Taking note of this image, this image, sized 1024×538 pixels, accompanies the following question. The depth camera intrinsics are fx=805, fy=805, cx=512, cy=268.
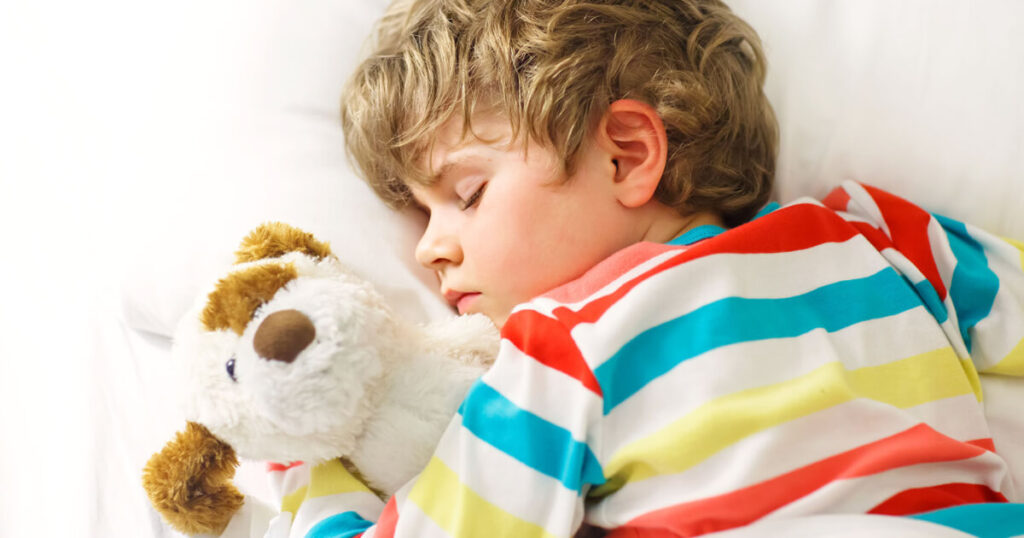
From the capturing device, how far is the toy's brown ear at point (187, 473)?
68cm

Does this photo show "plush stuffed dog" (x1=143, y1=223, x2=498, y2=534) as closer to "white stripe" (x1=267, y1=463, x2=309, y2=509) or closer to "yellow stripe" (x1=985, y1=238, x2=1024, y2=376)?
"white stripe" (x1=267, y1=463, x2=309, y2=509)

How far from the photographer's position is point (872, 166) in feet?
3.30

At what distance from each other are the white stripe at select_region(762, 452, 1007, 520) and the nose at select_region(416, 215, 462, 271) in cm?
41

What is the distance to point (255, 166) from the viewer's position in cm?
100

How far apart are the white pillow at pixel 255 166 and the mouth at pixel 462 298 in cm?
1

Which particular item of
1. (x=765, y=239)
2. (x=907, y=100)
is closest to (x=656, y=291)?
(x=765, y=239)

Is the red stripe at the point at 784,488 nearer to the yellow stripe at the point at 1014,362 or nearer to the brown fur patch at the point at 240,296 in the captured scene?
the yellow stripe at the point at 1014,362

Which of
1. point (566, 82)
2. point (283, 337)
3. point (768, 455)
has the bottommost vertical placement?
point (768, 455)

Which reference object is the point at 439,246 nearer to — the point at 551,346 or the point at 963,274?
the point at 551,346

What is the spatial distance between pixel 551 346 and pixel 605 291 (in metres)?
0.09

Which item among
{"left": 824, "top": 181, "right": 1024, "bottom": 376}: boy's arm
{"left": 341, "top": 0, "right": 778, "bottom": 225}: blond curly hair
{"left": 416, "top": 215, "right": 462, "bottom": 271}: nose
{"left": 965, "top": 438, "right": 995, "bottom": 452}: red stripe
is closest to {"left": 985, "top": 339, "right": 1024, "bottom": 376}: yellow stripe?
{"left": 824, "top": 181, "right": 1024, "bottom": 376}: boy's arm

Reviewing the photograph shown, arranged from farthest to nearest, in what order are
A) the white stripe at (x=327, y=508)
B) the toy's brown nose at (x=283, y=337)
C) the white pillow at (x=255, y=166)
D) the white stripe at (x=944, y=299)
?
1. the white pillow at (x=255, y=166)
2. the white stripe at (x=944, y=299)
3. the white stripe at (x=327, y=508)
4. the toy's brown nose at (x=283, y=337)

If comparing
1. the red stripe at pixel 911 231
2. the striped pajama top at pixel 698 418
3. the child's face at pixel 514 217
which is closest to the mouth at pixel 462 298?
the child's face at pixel 514 217

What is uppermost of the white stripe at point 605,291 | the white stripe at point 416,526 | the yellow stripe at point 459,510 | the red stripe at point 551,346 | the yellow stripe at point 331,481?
the white stripe at point 605,291
